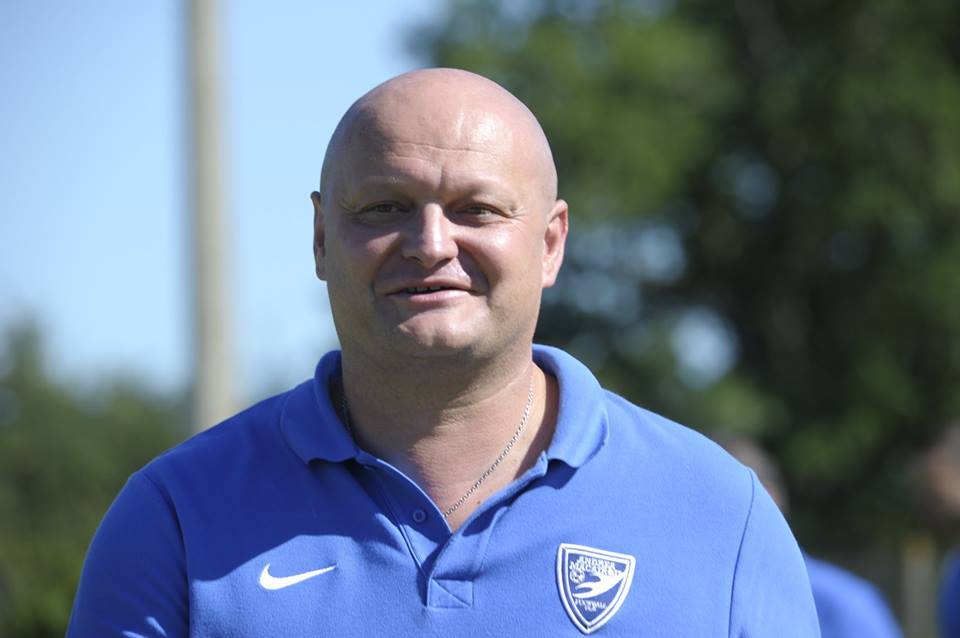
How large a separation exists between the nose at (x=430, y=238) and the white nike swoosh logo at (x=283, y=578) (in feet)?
1.91

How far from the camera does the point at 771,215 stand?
22234mm

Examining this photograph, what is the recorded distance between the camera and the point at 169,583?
9.25 ft

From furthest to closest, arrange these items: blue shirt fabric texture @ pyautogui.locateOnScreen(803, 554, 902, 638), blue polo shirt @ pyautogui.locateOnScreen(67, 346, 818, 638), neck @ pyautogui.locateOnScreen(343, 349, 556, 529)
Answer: blue shirt fabric texture @ pyautogui.locateOnScreen(803, 554, 902, 638) → neck @ pyautogui.locateOnScreen(343, 349, 556, 529) → blue polo shirt @ pyautogui.locateOnScreen(67, 346, 818, 638)

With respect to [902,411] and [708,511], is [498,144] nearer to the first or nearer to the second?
[708,511]

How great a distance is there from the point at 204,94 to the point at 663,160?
12345 millimetres

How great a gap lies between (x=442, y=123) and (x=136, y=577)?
100cm

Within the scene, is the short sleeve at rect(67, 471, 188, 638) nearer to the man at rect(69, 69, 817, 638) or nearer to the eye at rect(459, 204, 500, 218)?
the man at rect(69, 69, 817, 638)

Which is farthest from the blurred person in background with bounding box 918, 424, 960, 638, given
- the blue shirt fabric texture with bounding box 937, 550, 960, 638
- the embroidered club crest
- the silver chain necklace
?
the embroidered club crest

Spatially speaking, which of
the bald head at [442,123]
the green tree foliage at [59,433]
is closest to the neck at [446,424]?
the bald head at [442,123]

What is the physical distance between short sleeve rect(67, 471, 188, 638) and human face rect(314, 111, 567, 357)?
0.50 m

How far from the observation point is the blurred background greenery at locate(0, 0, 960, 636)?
19.9m

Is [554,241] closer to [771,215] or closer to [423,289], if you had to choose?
[423,289]

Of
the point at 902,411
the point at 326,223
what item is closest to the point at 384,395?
the point at 326,223

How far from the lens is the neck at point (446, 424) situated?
2.94m
